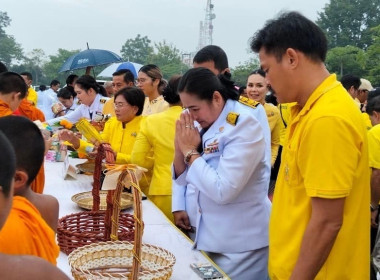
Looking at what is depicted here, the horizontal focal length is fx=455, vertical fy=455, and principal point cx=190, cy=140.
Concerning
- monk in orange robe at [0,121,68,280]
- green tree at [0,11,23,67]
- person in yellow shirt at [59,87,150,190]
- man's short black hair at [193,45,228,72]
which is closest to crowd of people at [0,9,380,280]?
monk in orange robe at [0,121,68,280]

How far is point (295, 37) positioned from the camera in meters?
1.37

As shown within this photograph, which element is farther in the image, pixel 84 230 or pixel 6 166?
pixel 84 230

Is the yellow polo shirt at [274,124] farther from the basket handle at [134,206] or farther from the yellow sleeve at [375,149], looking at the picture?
the basket handle at [134,206]

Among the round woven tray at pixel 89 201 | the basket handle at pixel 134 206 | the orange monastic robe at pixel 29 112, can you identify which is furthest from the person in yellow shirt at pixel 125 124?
the basket handle at pixel 134 206

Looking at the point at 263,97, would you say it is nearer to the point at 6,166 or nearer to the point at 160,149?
the point at 160,149

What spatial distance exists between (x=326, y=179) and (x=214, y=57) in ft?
7.24

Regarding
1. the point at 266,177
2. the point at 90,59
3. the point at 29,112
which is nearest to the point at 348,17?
the point at 90,59

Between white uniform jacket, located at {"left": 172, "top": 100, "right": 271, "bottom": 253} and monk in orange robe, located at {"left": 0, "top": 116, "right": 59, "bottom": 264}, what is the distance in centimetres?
67

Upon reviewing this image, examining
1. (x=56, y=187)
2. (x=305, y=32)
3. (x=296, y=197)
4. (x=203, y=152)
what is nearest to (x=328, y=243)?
(x=296, y=197)

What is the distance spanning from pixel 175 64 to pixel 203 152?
43149 mm

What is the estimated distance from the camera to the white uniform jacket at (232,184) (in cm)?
186

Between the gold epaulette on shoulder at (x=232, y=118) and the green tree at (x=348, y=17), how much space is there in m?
43.6

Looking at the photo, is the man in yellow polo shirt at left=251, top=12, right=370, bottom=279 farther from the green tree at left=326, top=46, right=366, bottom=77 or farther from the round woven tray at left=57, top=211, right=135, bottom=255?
the green tree at left=326, top=46, right=366, bottom=77

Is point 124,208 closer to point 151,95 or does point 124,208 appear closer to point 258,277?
point 258,277
